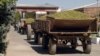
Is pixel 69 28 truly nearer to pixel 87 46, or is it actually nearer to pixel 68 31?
pixel 68 31

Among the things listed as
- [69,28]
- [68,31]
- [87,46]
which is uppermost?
[69,28]

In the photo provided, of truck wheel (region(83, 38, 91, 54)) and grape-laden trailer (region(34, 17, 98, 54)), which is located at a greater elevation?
grape-laden trailer (region(34, 17, 98, 54))

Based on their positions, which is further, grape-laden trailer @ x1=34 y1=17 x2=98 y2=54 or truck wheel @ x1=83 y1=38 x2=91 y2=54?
truck wheel @ x1=83 y1=38 x2=91 y2=54

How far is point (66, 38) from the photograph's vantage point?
58.3 ft

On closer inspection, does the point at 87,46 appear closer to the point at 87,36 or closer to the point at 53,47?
the point at 87,36

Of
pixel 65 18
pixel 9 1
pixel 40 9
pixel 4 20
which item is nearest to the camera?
pixel 9 1

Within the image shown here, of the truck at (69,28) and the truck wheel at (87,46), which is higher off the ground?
the truck at (69,28)

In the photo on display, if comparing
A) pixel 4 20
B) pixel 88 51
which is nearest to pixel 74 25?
pixel 88 51

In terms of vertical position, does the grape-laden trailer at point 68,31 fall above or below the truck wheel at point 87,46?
above

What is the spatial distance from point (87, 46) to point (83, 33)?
747 mm

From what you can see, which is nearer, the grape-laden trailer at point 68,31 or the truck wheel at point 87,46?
the grape-laden trailer at point 68,31

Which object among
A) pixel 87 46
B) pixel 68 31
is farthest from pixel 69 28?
pixel 87 46

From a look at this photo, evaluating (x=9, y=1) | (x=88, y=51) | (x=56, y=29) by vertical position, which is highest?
(x=9, y=1)

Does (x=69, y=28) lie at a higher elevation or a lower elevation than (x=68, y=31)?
higher
